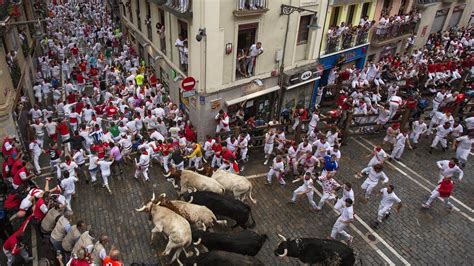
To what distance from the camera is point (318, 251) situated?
9.18 m

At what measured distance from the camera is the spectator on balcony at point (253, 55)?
50.2 feet

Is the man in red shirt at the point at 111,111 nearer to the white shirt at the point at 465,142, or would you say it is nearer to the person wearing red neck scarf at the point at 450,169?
the person wearing red neck scarf at the point at 450,169

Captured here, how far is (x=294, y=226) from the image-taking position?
37.3 feet

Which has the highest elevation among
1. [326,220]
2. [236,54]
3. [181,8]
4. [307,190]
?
[181,8]

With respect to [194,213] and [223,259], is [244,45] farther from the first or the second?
[223,259]

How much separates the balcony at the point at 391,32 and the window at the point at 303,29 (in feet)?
21.0

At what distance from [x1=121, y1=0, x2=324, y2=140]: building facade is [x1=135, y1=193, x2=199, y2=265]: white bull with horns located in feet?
19.8

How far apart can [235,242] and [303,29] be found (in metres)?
12.0

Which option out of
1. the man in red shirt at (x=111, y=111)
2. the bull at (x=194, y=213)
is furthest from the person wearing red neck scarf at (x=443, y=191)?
Result: the man in red shirt at (x=111, y=111)

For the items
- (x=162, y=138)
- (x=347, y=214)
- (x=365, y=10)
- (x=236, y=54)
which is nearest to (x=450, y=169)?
(x=347, y=214)

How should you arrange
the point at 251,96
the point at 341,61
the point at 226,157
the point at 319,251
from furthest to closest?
the point at 341,61 → the point at 251,96 → the point at 226,157 → the point at 319,251

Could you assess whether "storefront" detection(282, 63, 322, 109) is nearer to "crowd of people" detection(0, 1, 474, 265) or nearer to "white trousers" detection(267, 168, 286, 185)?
"crowd of people" detection(0, 1, 474, 265)

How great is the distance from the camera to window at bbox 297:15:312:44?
16.9 metres

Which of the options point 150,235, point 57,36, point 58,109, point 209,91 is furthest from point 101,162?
point 57,36
